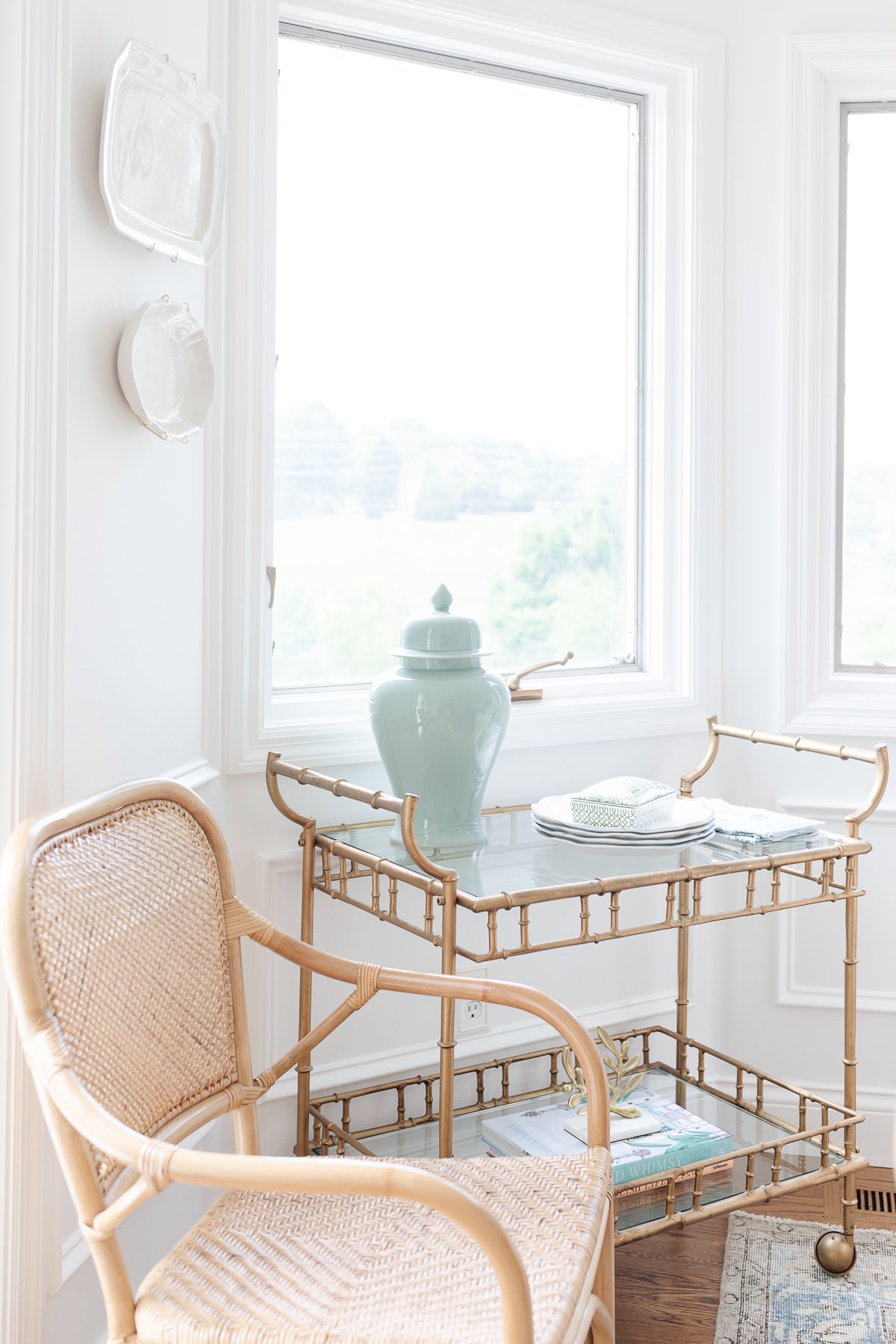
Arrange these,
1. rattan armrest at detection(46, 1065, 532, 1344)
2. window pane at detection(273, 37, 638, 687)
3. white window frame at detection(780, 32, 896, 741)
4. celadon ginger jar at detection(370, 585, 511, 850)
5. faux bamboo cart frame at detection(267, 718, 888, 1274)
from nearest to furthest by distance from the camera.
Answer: rattan armrest at detection(46, 1065, 532, 1344) → faux bamboo cart frame at detection(267, 718, 888, 1274) → celadon ginger jar at detection(370, 585, 511, 850) → window pane at detection(273, 37, 638, 687) → white window frame at detection(780, 32, 896, 741)

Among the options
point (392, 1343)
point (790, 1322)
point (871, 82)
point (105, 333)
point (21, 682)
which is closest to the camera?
point (392, 1343)

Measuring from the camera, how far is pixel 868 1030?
2451mm

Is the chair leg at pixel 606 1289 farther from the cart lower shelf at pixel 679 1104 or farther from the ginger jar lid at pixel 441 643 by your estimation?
the ginger jar lid at pixel 441 643

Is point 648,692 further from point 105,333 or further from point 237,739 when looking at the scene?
point 105,333

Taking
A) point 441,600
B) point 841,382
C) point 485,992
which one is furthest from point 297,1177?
point 841,382

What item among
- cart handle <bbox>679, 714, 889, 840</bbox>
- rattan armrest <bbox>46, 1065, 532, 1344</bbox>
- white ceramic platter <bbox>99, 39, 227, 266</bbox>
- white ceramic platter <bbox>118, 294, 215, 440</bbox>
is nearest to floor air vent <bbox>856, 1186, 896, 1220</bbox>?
cart handle <bbox>679, 714, 889, 840</bbox>

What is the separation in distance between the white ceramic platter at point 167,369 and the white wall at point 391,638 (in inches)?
1.1

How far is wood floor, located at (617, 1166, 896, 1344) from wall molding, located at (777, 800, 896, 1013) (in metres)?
0.34

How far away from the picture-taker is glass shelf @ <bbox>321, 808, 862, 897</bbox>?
5.65ft

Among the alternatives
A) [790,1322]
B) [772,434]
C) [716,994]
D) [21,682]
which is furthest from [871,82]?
[790,1322]

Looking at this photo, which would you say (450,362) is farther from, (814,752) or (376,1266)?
(376,1266)

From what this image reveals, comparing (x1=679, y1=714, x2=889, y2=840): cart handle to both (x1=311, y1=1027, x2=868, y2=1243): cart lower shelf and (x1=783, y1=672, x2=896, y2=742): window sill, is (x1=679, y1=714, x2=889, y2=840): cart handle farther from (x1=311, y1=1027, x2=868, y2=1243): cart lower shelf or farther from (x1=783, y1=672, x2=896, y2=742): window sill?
(x1=311, y1=1027, x2=868, y2=1243): cart lower shelf

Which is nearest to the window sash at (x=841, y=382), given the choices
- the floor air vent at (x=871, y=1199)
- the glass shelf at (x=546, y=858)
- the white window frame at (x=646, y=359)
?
the white window frame at (x=646, y=359)

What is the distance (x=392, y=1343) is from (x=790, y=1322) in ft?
3.41
